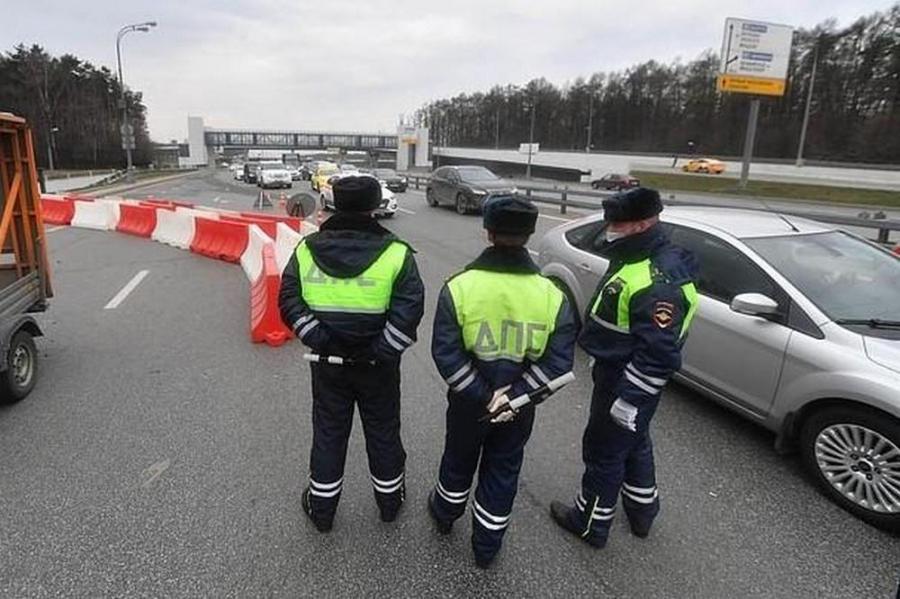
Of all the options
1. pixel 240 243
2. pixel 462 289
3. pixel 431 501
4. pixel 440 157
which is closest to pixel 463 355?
pixel 462 289

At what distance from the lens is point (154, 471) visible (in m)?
3.46

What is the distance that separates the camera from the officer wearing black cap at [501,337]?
2369mm

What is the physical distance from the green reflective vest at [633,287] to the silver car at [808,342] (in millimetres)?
1300

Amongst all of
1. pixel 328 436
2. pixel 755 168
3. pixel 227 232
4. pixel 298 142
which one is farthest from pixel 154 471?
pixel 298 142

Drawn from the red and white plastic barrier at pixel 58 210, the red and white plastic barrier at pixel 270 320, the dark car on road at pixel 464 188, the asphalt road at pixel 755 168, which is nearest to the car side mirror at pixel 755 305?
the red and white plastic barrier at pixel 270 320

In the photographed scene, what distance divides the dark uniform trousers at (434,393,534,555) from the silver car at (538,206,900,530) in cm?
196

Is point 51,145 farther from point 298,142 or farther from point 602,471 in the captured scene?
point 602,471

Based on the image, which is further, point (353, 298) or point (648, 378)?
point (353, 298)

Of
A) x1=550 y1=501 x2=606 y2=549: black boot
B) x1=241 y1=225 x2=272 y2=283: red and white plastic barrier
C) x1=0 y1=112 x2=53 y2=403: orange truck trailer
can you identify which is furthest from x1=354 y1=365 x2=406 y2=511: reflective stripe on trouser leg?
x1=241 y1=225 x2=272 y2=283: red and white plastic barrier

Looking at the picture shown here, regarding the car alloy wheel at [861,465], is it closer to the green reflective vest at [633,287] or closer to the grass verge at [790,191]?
the green reflective vest at [633,287]

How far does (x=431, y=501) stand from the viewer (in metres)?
3.08

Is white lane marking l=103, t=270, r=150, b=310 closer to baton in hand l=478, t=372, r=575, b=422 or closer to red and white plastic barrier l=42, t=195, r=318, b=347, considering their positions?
red and white plastic barrier l=42, t=195, r=318, b=347

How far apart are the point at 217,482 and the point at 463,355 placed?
1920mm

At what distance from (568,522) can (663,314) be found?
126 centimetres
